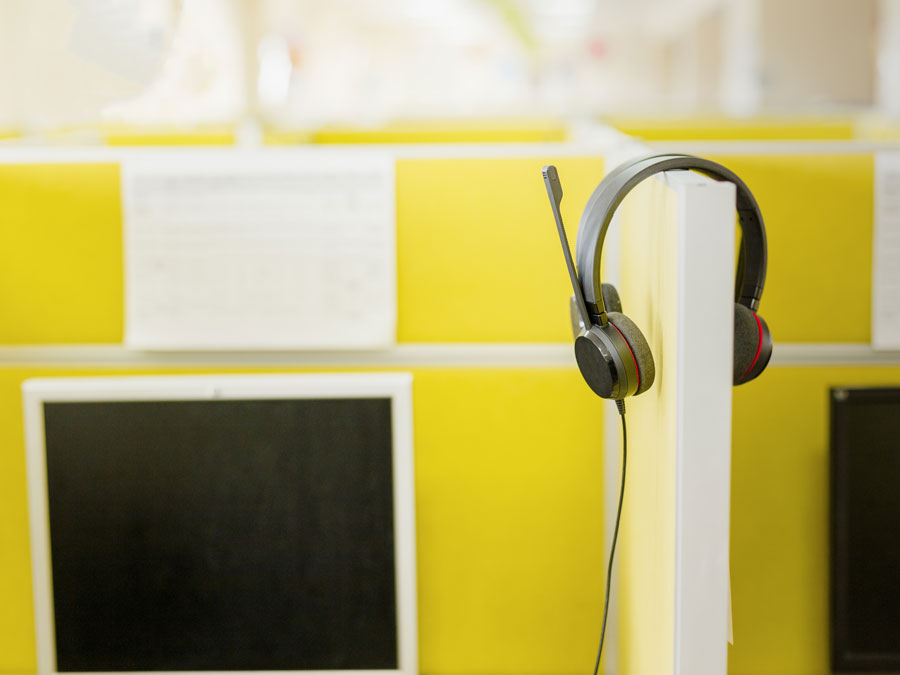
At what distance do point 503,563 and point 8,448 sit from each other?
0.58 m

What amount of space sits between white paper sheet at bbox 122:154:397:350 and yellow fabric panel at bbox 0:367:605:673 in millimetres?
59

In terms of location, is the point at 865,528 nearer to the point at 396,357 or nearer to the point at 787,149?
the point at 787,149

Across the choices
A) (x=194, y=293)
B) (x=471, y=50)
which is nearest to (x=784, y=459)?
(x=194, y=293)

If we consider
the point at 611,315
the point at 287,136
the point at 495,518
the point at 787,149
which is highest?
the point at 287,136

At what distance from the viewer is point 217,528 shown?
81 cm

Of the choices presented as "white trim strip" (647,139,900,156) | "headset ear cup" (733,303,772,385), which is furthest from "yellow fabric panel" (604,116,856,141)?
"headset ear cup" (733,303,772,385)

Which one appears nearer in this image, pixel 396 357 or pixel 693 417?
pixel 693 417

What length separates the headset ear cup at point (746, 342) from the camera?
698 mm

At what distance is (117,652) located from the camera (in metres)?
0.82

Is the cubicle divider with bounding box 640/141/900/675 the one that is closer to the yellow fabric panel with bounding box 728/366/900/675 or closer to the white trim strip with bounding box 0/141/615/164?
the yellow fabric panel with bounding box 728/366/900/675

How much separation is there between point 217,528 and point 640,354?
0.44 m

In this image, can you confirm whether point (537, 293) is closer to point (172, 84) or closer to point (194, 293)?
point (194, 293)

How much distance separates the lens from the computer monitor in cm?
79

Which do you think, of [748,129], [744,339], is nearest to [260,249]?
[744,339]
